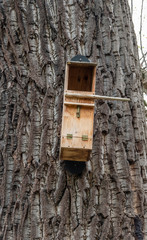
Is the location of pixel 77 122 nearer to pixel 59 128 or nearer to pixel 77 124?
pixel 77 124

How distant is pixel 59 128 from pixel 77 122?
0.28m

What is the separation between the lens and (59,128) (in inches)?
80.3

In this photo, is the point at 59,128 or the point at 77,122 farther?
the point at 59,128

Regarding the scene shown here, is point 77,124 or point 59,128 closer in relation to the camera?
point 77,124

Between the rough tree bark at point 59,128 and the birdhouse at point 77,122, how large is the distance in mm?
214

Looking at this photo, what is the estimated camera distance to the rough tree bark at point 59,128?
1915 mm

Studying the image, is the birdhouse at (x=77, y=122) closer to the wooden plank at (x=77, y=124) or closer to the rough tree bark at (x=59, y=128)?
the wooden plank at (x=77, y=124)

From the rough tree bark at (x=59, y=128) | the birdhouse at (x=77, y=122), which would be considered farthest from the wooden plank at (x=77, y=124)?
the rough tree bark at (x=59, y=128)

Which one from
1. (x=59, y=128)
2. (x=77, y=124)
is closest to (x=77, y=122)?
(x=77, y=124)

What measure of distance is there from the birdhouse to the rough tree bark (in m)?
0.21

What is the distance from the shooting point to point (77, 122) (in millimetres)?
1783

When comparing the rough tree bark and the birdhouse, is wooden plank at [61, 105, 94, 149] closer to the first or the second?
the birdhouse

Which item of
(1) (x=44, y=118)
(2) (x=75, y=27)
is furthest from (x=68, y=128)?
(2) (x=75, y=27)

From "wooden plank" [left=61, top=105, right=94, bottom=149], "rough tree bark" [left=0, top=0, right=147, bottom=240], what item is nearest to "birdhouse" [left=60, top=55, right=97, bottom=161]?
"wooden plank" [left=61, top=105, right=94, bottom=149]
